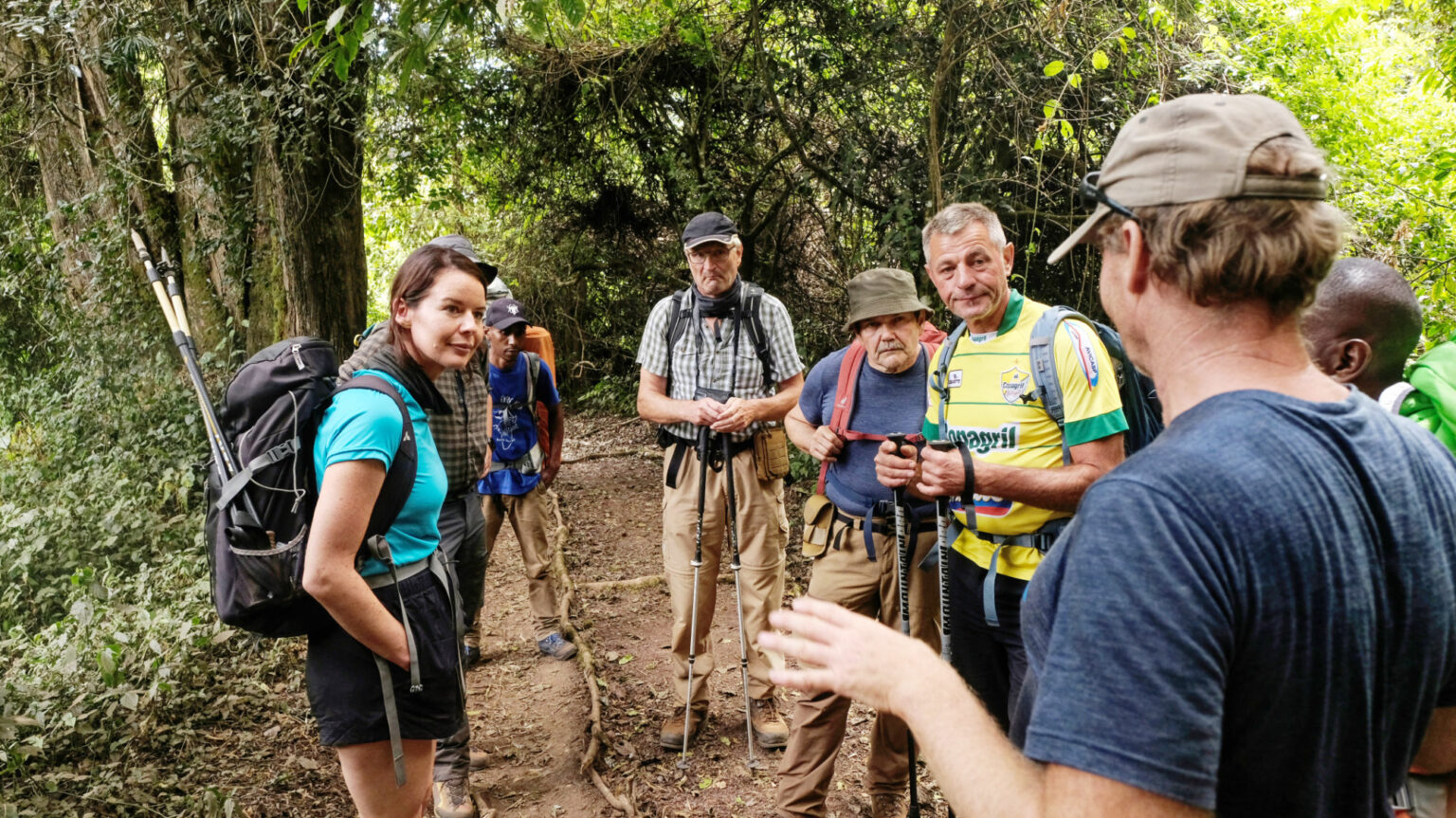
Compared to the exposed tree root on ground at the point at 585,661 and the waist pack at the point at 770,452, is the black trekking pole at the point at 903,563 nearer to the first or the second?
the waist pack at the point at 770,452

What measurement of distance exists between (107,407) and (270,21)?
370cm

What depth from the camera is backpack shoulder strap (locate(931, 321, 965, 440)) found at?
314cm

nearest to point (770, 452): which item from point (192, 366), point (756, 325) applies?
point (756, 325)

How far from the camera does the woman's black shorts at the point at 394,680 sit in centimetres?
235

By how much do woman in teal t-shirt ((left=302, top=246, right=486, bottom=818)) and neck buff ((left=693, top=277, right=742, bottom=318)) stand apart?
6.13 feet

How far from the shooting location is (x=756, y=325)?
4.51m

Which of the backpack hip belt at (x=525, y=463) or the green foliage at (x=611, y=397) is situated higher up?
the backpack hip belt at (x=525, y=463)

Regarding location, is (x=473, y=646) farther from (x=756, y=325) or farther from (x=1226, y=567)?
(x=1226, y=567)

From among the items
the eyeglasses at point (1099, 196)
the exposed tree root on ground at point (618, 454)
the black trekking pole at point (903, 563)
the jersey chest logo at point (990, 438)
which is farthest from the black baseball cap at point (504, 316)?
the exposed tree root on ground at point (618, 454)

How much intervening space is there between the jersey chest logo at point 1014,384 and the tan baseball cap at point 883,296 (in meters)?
0.79

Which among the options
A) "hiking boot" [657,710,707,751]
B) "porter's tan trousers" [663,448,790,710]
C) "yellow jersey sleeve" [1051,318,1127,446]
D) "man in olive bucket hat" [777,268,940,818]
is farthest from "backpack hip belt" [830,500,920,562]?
"hiking boot" [657,710,707,751]

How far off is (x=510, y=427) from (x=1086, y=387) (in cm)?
371

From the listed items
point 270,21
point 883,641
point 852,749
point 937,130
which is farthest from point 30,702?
point 937,130

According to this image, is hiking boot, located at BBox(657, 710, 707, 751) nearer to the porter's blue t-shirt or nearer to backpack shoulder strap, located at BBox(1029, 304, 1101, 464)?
the porter's blue t-shirt
